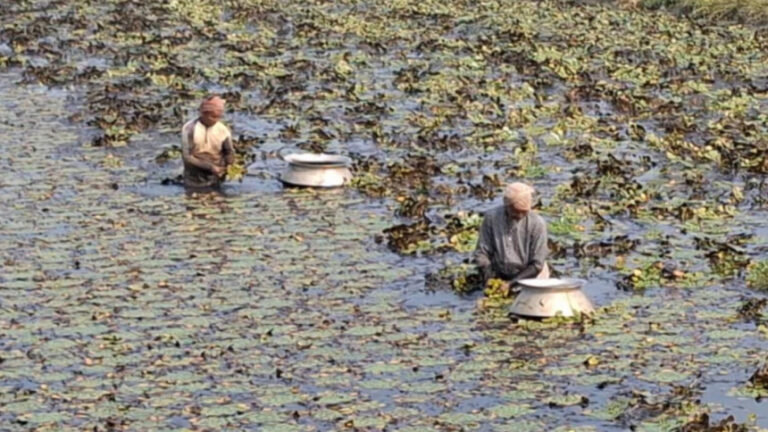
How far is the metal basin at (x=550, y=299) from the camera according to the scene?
11938 mm

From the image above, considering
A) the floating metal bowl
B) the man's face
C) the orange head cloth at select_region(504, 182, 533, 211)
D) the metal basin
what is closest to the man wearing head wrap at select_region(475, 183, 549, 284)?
the orange head cloth at select_region(504, 182, 533, 211)

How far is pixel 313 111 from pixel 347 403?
12403 mm

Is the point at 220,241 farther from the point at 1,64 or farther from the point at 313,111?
the point at 1,64

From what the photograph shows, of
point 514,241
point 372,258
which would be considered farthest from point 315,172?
point 514,241

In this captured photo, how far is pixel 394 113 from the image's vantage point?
2231cm

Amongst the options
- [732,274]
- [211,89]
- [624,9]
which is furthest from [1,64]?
[732,274]

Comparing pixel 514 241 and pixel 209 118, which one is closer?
pixel 514 241

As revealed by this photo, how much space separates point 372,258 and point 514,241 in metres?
1.85

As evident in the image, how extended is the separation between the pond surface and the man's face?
2.53ft

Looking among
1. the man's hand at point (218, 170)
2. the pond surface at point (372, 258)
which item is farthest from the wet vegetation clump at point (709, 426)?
the man's hand at point (218, 170)

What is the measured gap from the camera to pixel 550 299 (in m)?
12.0

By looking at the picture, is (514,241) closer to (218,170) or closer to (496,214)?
(496,214)

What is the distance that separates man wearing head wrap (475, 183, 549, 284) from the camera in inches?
500

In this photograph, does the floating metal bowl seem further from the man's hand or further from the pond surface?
the man's hand
